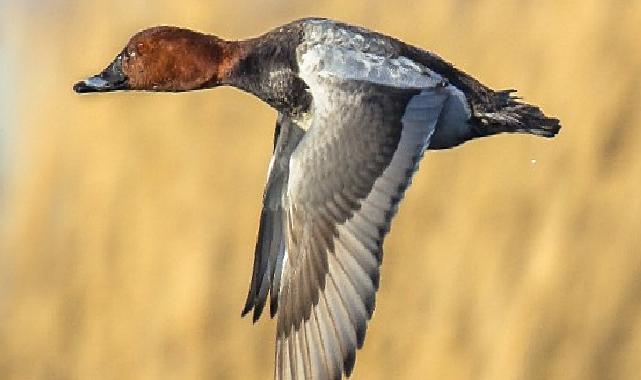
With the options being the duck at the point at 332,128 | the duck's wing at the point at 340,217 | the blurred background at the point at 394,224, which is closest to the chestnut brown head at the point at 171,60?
the duck at the point at 332,128

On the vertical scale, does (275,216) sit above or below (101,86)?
below

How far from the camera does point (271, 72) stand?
488 cm

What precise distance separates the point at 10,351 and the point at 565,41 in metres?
2.32

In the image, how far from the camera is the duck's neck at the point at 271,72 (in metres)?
4.82

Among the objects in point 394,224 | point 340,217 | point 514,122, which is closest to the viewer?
point 340,217

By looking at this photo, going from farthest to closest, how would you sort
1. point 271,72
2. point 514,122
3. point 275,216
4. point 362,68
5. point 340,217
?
1. point 275,216
2. point 514,122
3. point 271,72
4. point 362,68
5. point 340,217

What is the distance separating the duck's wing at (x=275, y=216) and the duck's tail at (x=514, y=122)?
0.51 meters

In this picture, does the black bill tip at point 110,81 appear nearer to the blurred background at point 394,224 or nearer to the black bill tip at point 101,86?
the black bill tip at point 101,86

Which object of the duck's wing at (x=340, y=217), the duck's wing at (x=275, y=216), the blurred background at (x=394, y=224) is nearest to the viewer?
the duck's wing at (x=340, y=217)

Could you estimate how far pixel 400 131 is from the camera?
4.53 meters

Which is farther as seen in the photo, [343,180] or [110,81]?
[110,81]

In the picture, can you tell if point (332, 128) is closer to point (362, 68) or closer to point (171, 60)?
point (362, 68)

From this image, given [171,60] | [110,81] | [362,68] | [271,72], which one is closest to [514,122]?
[362,68]

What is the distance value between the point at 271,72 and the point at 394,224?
159cm
